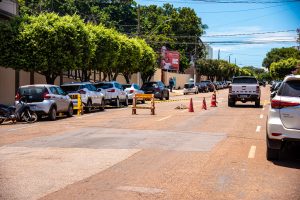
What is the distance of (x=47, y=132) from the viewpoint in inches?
643

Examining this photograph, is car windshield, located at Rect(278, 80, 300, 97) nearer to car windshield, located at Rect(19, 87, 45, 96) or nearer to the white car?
the white car

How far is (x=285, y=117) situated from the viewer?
9953 mm

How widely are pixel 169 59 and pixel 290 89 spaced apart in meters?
74.8

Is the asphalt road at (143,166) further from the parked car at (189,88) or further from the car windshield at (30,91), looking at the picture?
the parked car at (189,88)

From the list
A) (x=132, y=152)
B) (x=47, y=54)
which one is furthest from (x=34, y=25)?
(x=132, y=152)

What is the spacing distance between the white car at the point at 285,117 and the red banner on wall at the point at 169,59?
225 ft

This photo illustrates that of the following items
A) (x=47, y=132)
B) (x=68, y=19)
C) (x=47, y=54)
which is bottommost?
(x=47, y=132)

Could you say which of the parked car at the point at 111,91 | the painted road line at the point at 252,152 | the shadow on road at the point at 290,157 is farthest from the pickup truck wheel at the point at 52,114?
the shadow on road at the point at 290,157

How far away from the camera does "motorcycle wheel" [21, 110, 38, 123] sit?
21.1m

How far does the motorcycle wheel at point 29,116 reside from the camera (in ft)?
69.2

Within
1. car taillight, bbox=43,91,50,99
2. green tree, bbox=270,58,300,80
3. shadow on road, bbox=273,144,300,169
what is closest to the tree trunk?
car taillight, bbox=43,91,50,99

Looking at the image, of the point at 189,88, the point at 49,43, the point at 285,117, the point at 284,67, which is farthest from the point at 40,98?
the point at 284,67

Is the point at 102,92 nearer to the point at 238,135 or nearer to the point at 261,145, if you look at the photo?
the point at 238,135

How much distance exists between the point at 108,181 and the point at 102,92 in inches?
883
